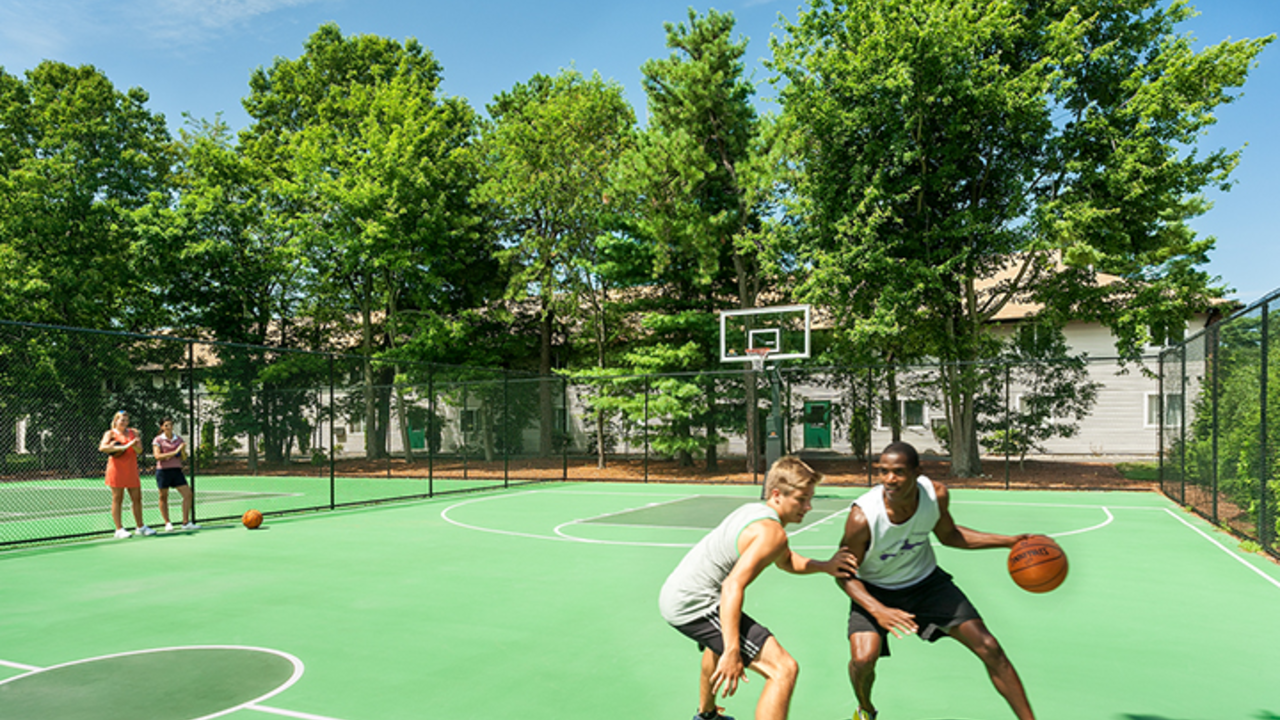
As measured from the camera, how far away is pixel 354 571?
8477 millimetres

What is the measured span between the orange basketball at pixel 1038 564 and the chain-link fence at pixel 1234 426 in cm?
643

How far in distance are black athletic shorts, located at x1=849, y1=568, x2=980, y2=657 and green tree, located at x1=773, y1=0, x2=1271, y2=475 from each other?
14747 millimetres

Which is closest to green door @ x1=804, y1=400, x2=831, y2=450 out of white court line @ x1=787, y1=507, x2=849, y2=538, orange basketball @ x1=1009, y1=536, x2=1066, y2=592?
white court line @ x1=787, y1=507, x2=849, y2=538

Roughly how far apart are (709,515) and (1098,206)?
11.3 meters

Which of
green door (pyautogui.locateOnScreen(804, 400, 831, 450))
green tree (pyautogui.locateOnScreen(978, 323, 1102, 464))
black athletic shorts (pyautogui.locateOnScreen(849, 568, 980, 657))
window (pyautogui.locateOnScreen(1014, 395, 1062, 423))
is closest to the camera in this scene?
black athletic shorts (pyautogui.locateOnScreen(849, 568, 980, 657))

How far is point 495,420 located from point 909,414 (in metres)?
12.6

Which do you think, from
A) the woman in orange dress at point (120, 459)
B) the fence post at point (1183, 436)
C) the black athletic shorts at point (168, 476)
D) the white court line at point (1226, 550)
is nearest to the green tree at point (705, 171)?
the fence post at point (1183, 436)

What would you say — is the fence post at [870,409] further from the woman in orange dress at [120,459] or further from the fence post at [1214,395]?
the woman in orange dress at [120,459]

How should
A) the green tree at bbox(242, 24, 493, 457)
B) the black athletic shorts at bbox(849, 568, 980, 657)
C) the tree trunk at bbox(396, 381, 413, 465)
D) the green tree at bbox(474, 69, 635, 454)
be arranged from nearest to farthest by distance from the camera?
the black athletic shorts at bbox(849, 568, 980, 657) < the tree trunk at bbox(396, 381, 413, 465) < the green tree at bbox(474, 69, 635, 454) < the green tree at bbox(242, 24, 493, 457)


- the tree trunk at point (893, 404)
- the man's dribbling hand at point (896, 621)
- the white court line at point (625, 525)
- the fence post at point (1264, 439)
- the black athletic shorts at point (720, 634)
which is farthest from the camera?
the tree trunk at point (893, 404)

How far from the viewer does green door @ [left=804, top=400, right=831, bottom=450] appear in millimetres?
22898

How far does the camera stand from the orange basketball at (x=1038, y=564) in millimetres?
3846

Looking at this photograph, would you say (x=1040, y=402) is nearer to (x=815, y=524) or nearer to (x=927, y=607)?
(x=815, y=524)

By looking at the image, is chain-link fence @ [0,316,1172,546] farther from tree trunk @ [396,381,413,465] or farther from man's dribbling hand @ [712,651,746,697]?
man's dribbling hand @ [712,651,746,697]
